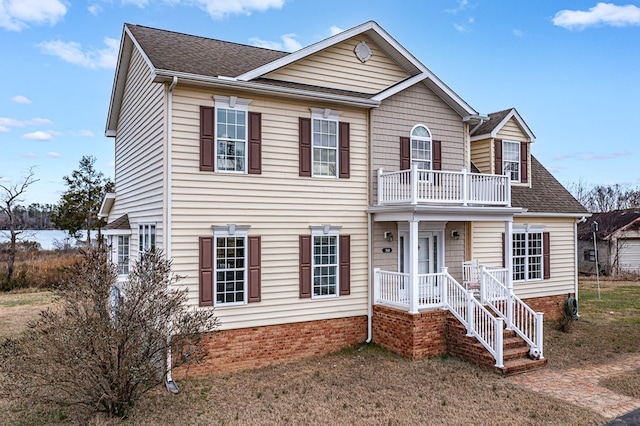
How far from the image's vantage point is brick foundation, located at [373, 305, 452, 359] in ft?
34.6

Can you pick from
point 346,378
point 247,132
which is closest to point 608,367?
point 346,378

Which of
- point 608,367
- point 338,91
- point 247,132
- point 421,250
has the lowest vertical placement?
point 608,367

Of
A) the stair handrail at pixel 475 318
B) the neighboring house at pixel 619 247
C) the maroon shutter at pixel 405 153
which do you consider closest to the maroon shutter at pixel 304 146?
the maroon shutter at pixel 405 153

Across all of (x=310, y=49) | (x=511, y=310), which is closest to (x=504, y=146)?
(x=511, y=310)

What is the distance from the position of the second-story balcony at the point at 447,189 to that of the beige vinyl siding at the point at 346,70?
106 inches

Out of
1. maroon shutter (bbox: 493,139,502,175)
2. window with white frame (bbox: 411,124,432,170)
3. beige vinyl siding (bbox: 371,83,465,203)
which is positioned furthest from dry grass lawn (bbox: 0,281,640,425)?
maroon shutter (bbox: 493,139,502,175)

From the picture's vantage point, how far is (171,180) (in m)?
9.54

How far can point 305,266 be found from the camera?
11.0m

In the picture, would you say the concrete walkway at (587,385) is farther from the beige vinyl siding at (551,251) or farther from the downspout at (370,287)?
the beige vinyl siding at (551,251)

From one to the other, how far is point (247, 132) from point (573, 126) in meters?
22.3

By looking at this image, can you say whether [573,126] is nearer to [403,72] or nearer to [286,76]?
[403,72]

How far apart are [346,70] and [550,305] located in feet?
35.3

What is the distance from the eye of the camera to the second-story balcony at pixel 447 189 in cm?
1148

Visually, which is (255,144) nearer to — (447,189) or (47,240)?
(447,189)
